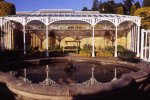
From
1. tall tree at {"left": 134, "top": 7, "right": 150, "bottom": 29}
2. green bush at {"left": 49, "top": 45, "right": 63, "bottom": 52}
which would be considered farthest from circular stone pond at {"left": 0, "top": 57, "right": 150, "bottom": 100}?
tall tree at {"left": 134, "top": 7, "right": 150, "bottom": 29}

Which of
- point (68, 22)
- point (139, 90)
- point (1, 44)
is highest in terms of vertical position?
point (68, 22)

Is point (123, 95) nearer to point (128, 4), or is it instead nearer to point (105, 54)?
point (105, 54)

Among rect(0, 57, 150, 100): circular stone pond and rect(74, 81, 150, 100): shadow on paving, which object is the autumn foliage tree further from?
rect(74, 81, 150, 100): shadow on paving

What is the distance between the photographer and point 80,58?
60.0 ft

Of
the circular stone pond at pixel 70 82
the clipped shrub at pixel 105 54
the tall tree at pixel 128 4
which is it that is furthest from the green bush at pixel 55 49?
the tall tree at pixel 128 4

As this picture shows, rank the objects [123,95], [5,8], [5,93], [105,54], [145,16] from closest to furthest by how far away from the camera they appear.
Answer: [123,95]
[5,93]
[105,54]
[5,8]
[145,16]

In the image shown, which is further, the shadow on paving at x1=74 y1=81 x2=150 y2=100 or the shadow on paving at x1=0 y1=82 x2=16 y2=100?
the shadow on paving at x1=0 y1=82 x2=16 y2=100

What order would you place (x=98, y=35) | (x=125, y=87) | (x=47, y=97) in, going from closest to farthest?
1. (x=47, y=97)
2. (x=125, y=87)
3. (x=98, y=35)

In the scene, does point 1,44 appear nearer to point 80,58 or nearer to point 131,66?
point 80,58

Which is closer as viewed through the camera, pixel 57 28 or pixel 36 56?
pixel 36 56

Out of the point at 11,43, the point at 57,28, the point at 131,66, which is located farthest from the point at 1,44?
the point at 131,66

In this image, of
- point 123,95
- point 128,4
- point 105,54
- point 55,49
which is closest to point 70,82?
point 123,95

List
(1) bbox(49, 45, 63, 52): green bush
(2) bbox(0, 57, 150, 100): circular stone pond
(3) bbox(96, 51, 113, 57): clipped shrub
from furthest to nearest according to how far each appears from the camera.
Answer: (1) bbox(49, 45, 63, 52): green bush < (3) bbox(96, 51, 113, 57): clipped shrub < (2) bbox(0, 57, 150, 100): circular stone pond

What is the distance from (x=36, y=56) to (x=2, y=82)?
10.1 meters
